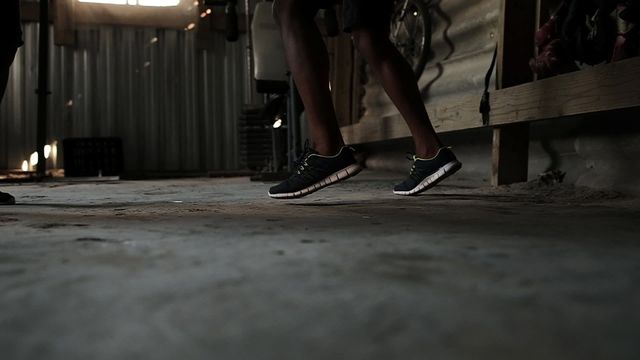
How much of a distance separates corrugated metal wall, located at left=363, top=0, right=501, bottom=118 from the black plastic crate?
2980 mm

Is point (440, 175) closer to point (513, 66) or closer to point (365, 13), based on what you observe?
point (365, 13)

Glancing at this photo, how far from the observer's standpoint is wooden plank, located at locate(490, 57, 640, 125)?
4.58ft

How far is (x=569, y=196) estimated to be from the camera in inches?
65.6

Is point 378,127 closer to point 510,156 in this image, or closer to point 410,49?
point 410,49

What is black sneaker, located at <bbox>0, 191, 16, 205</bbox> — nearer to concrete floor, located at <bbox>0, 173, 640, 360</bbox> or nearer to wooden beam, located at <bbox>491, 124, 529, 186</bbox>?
concrete floor, located at <bbox>0, 173, 640, 360</bbox>

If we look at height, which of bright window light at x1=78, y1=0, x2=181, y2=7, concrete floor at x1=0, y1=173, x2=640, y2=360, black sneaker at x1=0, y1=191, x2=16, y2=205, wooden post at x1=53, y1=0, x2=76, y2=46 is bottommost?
concrete floor at x1=0, y1=173, x2=640, y2=360

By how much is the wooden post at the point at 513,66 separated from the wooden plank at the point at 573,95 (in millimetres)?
103

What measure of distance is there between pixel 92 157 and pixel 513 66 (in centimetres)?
392

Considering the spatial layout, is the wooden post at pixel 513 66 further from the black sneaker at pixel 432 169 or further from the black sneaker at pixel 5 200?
the black sneaker at pixel 5 200

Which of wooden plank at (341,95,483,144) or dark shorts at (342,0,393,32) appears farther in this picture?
wooden plank at (341,95,483,144)

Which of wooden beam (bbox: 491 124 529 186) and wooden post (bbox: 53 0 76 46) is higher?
wooden post (bbox: 53 0 76 46)

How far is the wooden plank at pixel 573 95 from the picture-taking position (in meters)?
1.40

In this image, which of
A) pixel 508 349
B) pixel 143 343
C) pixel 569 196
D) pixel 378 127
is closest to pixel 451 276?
pixel 508 349

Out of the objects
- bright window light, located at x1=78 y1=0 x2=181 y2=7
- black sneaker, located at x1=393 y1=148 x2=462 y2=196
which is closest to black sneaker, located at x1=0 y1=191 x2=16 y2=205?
black sneaker, located at x1=393 y1=148 x2=462 y2=196
